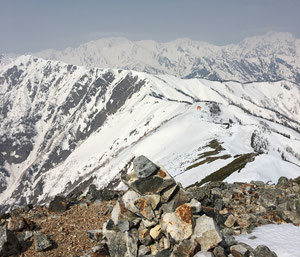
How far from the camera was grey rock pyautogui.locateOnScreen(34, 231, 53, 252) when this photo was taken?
1573 cm

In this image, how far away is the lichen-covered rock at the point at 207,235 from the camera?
45.3 ft

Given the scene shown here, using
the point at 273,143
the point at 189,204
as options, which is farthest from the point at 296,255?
the point at 273,143

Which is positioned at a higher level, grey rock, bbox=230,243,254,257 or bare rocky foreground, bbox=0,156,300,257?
bare rocky foreground, bbox=0,156,300,257

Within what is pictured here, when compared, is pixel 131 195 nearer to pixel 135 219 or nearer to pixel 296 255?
pixel 135 219

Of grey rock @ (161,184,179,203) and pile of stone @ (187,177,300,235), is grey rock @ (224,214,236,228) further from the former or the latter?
grey rock @ (161,184,179,203)

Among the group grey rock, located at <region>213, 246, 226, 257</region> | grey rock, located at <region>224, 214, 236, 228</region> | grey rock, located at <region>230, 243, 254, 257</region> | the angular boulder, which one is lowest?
grey rock, located at <region>224, 214, 236, 228</region>

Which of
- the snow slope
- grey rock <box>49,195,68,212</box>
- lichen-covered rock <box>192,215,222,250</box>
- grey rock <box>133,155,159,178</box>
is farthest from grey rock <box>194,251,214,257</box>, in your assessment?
grey rock <box>49,195,68,212</box>

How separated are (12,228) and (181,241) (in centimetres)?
1152

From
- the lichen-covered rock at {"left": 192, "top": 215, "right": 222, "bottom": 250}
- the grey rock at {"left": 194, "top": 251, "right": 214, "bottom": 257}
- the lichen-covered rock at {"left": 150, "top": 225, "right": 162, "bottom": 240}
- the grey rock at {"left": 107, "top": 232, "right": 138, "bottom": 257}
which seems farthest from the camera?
the lichen-covered rock at {"left": 150, "top": 225, "right": 162, "bottom": 240}

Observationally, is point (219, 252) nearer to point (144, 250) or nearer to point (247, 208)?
point (144, 250)

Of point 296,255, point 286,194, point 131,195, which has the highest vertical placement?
point 131,195

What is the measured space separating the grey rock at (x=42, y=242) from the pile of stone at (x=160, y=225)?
3.47 m

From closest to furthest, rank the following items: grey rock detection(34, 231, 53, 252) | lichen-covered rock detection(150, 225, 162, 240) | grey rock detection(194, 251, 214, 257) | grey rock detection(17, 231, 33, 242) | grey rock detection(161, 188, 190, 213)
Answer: grey rock detection(194, 251, 214, 257), lichen-covered rock detection(150, 225, 162, 240), grey rock detection(161, 188, 190, 213), grey rock detection(34, 231, 53, 252), grey rock detection(17, 231, 33, 242)

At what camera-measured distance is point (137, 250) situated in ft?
47.7
